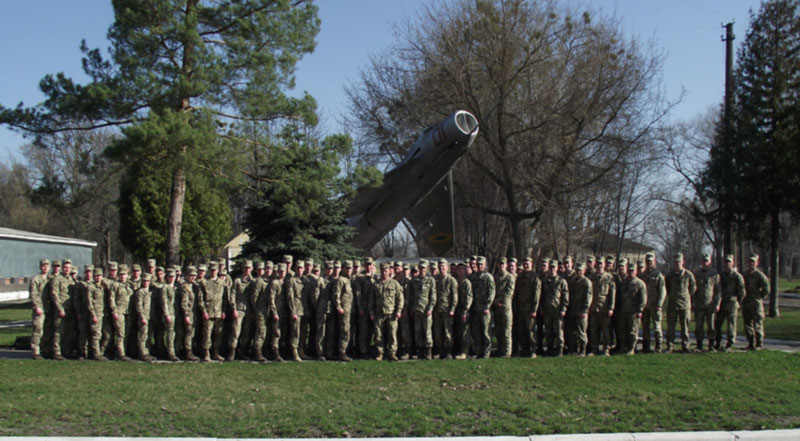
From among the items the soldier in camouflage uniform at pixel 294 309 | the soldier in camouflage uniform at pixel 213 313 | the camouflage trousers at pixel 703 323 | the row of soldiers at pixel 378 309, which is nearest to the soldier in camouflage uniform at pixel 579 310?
the row of soldiers at pixel 378 309

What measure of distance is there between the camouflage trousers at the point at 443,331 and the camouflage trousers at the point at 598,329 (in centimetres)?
233

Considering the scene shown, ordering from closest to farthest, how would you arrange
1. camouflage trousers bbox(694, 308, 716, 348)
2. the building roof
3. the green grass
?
1. the green grass
2. camouflage trousers bbox(694, 308, 716, 348)
3. the building roof

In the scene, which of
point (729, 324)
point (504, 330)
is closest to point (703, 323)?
point (729, 324)

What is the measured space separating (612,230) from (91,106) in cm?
3515

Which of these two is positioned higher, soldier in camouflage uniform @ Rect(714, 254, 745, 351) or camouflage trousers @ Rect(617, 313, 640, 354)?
soldier in camouflage uniform @ Rect(714, 254, 745, 351)

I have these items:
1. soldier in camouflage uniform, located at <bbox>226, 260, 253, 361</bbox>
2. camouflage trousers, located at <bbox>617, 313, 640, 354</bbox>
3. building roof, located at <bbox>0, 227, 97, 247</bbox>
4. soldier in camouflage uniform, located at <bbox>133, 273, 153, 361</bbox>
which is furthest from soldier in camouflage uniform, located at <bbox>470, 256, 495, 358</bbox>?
building roof, located at <bbox>0, 227, 97, 247</bbox>

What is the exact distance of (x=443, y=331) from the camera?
10508 mm

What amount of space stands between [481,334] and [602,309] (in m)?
2.02

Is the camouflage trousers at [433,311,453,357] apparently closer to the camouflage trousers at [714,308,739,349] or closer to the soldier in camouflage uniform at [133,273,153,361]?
the camouflage trousers at [714,308,739,349]

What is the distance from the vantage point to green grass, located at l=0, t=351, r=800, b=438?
6.05 metres

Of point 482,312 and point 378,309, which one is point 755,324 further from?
point 378,309

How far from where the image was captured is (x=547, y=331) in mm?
10578

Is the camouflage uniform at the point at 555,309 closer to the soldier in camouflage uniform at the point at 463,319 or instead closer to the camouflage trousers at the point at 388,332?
the soldier in camouflage uniform at the point at 463,319

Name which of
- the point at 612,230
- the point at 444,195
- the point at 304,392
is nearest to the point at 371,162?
the point at 444,195
